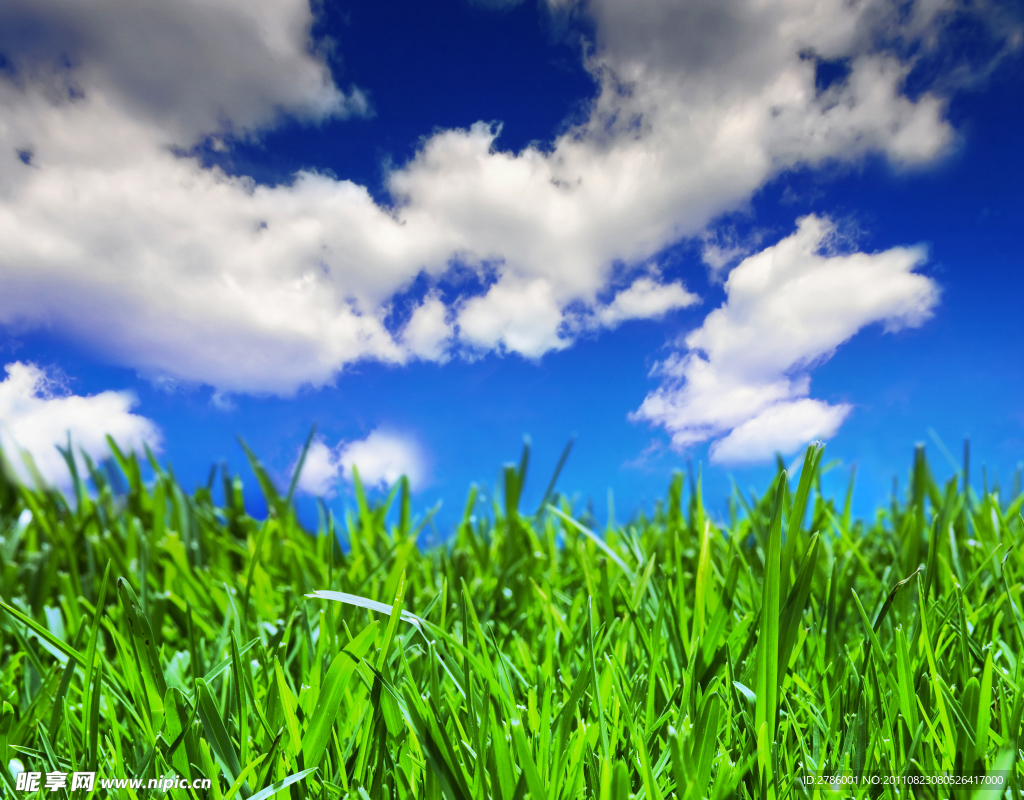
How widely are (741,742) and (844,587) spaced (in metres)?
0.74

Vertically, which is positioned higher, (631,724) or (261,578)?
(261,578)

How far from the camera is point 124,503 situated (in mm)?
2230

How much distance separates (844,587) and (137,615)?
4.17 feet

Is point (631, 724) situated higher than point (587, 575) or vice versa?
point (587, 575)

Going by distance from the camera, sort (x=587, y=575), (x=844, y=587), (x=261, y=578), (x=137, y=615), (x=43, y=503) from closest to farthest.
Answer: (x=137, y=615) → (x=587, y=575) → (x=844, y=587) → (x=261, y=578) → (x=43, y=503)

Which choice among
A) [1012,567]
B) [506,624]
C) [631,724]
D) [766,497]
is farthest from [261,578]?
[1012,567]

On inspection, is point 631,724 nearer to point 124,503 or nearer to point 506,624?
point 506,624

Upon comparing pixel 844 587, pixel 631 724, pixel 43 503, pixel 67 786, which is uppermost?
pixel 43 503

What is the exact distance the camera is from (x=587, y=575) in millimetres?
1099

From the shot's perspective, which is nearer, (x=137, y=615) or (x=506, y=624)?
(x=137, y=615)

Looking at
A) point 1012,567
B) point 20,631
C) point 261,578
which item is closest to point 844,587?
point 1012,567

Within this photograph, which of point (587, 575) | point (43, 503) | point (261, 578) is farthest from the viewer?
point (43, 503)

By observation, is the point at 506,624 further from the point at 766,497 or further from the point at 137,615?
the point at 766,497

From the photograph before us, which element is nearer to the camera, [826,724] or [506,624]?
[826,724]
